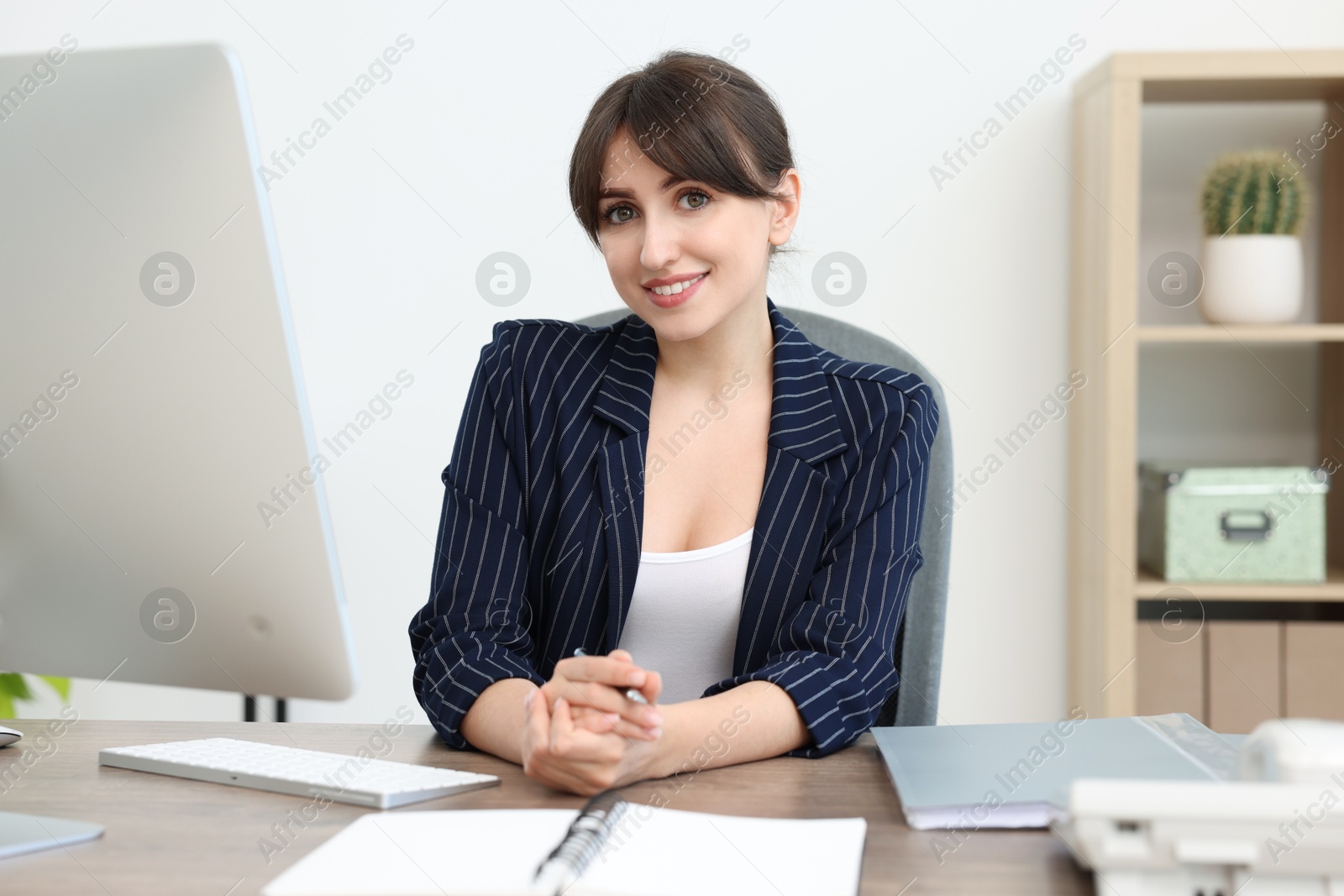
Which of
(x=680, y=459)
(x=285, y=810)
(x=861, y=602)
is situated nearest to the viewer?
(x=285, y=810)

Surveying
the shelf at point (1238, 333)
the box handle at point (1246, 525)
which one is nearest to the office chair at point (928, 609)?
the shelf at point (1238, 333)

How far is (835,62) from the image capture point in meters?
2.36

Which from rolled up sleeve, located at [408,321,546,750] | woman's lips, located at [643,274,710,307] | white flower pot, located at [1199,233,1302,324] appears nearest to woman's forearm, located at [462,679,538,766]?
rolled up sleeve, located at [408,321,546,750]

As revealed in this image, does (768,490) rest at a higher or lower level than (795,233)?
lower

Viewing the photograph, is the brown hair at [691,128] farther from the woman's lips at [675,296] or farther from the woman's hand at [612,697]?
the woman's hand at [612,697]

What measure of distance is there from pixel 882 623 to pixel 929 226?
1.39 metres

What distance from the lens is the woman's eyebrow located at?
127 cm

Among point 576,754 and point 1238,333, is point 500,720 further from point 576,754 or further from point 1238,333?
point 1238,333

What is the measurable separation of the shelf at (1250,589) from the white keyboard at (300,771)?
160cm

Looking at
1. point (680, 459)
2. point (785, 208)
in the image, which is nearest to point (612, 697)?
point (680, 459)

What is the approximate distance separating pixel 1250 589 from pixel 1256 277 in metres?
0.58

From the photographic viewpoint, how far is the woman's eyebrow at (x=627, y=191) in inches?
50.0

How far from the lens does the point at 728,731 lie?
0.95 meters

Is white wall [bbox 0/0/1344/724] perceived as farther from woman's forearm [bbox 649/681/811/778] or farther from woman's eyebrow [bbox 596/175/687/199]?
woman's forearm [bbox 649/681/811/778]
